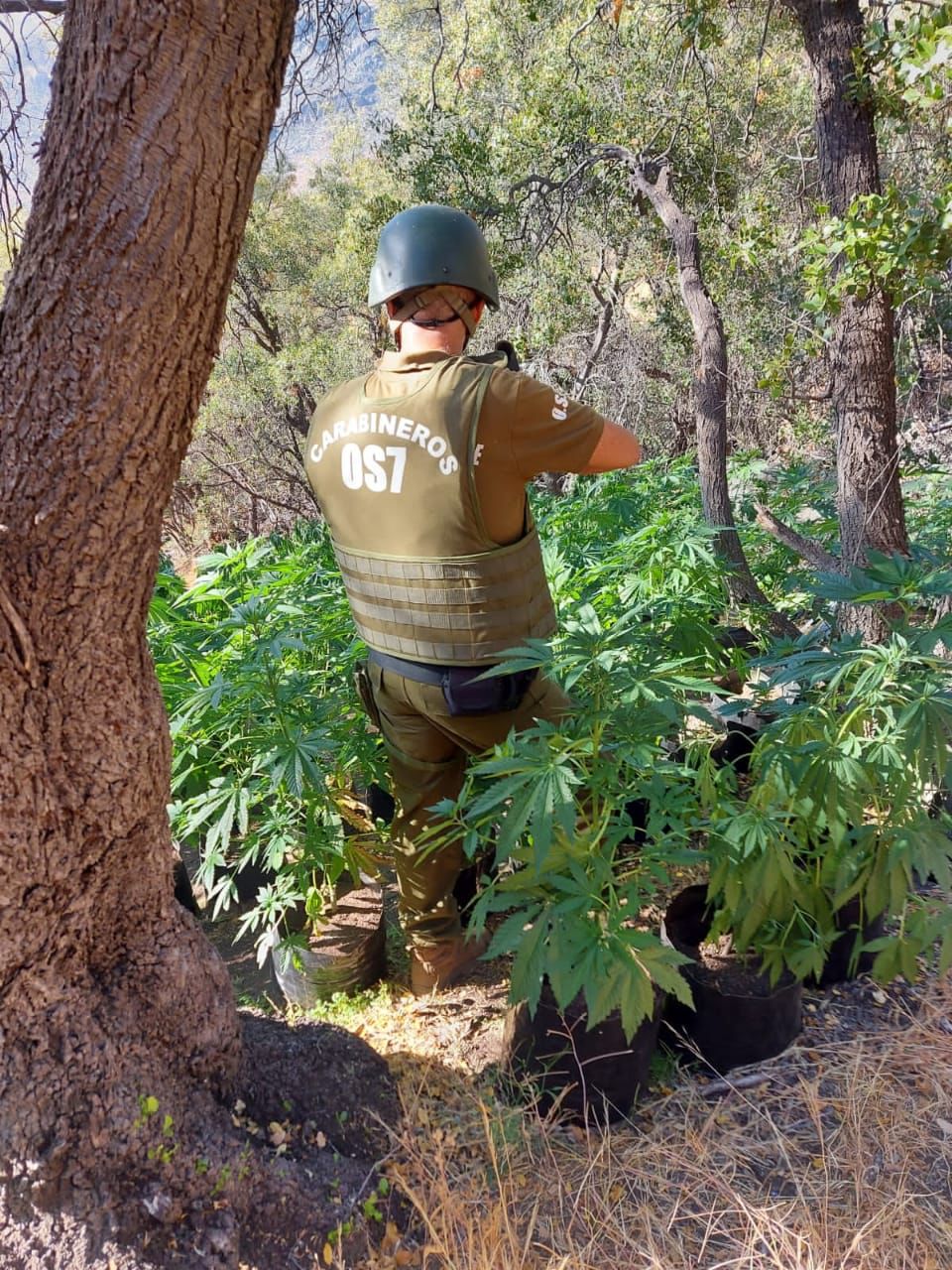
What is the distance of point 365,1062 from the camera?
83.7 inches

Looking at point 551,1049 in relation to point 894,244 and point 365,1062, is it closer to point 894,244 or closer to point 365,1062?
point 365,1062

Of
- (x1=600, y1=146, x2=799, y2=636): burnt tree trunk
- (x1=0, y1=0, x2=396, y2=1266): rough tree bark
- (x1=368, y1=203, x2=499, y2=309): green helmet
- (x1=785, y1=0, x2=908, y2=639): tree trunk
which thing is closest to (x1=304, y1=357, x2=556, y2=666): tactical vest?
(x1=368, y1=203, x2=499, y2=309): green helmet

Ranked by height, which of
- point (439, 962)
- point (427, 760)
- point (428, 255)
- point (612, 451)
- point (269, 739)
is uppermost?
point (428, 255)

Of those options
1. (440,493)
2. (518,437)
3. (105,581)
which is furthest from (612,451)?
(105,581)

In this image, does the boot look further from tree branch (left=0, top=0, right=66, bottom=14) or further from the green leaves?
tree branch (left=0, top=0, right=66, bottom=14)

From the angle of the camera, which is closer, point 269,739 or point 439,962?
point 269,739

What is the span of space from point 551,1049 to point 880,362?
104 inches

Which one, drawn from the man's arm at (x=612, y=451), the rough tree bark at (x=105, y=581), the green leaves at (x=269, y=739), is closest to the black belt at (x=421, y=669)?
the green leaves at (x=269, y=739)

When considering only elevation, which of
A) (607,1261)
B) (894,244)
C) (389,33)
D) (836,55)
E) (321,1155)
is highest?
(389,33)

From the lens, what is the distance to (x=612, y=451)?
7.48 ft

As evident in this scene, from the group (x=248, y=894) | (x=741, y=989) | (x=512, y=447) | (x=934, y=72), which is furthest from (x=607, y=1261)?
(x=934, y=72)

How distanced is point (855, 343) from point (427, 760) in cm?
223

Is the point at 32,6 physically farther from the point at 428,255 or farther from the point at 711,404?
the point at 711,404

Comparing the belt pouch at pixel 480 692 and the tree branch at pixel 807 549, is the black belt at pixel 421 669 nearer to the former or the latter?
the belt pouch at pixel 480 692
